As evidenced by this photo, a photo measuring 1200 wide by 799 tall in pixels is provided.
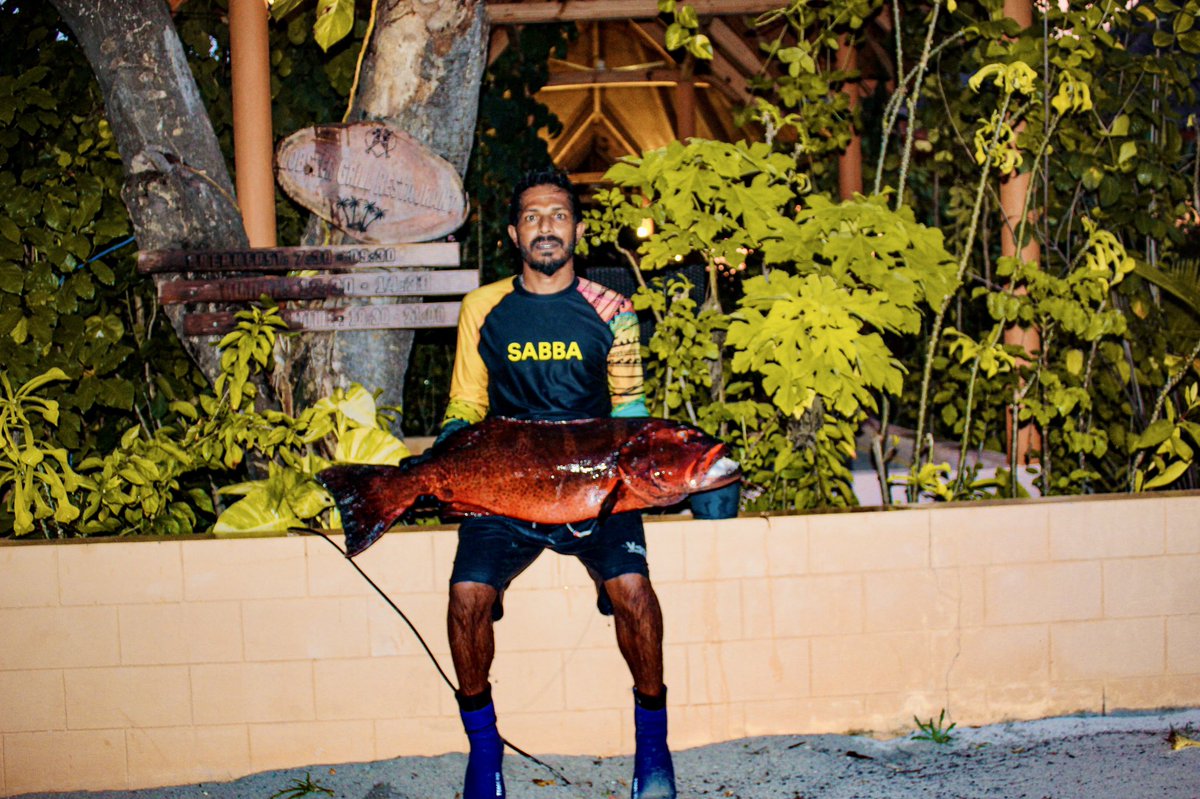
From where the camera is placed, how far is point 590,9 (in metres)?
6.04

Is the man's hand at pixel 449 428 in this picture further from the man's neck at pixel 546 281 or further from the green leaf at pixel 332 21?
the green leaf at pixel 332 21

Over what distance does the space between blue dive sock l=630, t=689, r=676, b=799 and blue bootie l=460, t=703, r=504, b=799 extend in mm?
360

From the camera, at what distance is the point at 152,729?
122 inches

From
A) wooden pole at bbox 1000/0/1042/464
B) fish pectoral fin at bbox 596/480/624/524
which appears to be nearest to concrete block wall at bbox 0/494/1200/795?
fish pectoral fin at bbox 596/480/624/524

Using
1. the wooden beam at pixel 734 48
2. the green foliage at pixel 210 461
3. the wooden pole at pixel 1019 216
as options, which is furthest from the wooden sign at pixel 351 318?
the wooden beam at pixel 734 48

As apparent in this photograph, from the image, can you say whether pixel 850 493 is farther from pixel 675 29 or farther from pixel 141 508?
pixel 141 508

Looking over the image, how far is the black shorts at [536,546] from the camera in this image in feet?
9.21

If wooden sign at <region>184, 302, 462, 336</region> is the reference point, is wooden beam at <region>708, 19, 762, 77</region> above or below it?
above

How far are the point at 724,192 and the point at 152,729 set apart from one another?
2374 millimetres

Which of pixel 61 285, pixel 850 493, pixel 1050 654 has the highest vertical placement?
pixel 61 285

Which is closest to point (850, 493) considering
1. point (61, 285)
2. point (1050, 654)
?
point (1050, 654)

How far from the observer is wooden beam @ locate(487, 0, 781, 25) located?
19.3ft

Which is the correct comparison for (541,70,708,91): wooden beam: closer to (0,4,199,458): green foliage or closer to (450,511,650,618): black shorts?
(0,4,199,458): green foliage

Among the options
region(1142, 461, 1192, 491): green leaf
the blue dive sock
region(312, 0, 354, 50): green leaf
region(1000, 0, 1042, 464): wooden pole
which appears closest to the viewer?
the blue dive sock
